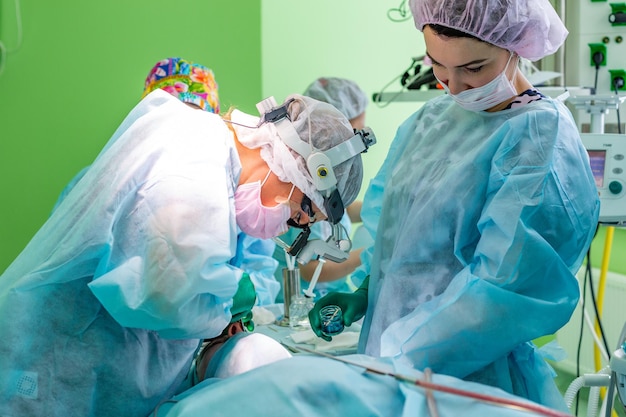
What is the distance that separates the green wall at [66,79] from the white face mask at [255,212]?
195 cm

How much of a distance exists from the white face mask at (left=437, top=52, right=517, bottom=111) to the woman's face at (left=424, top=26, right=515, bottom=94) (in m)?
0.01

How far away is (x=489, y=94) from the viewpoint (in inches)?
62.0

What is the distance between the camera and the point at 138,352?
1306 millimetres

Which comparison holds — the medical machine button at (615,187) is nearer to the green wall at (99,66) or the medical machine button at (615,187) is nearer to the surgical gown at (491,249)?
the surgical gown at (491,249)

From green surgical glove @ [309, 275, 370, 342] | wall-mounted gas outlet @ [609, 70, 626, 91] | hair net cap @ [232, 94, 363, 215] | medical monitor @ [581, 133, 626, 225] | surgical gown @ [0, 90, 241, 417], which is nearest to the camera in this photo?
surgical gown @ [0, 90, 241, 417]

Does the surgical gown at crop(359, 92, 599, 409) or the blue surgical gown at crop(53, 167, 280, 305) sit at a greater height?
the surgical gown at crop(359, 92, 599, 409)

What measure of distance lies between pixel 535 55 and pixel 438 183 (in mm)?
368

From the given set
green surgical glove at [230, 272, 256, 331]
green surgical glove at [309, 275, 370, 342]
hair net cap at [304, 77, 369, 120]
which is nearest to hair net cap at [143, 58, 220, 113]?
hair net cap at [304, 77, 369, 120]

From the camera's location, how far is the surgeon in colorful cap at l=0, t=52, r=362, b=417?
1.20 metres

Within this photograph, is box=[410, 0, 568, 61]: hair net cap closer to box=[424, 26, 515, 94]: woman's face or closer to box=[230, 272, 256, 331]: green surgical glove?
box=[424, 26, 515, 94]: woman's face

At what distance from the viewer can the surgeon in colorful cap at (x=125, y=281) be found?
120 centimetres

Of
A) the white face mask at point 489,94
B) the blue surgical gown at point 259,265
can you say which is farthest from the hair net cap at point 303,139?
the blue surgical gown at point 259,265

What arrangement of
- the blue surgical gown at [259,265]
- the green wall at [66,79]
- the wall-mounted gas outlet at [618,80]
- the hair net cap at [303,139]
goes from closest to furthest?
the hair net cap at [303,139], the blue surgical gown at [259,265], the wall-mounted gas outlet at [618,80], the green wall at [66,79]

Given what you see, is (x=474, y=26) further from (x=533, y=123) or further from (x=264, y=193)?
(x=264, y=193)
